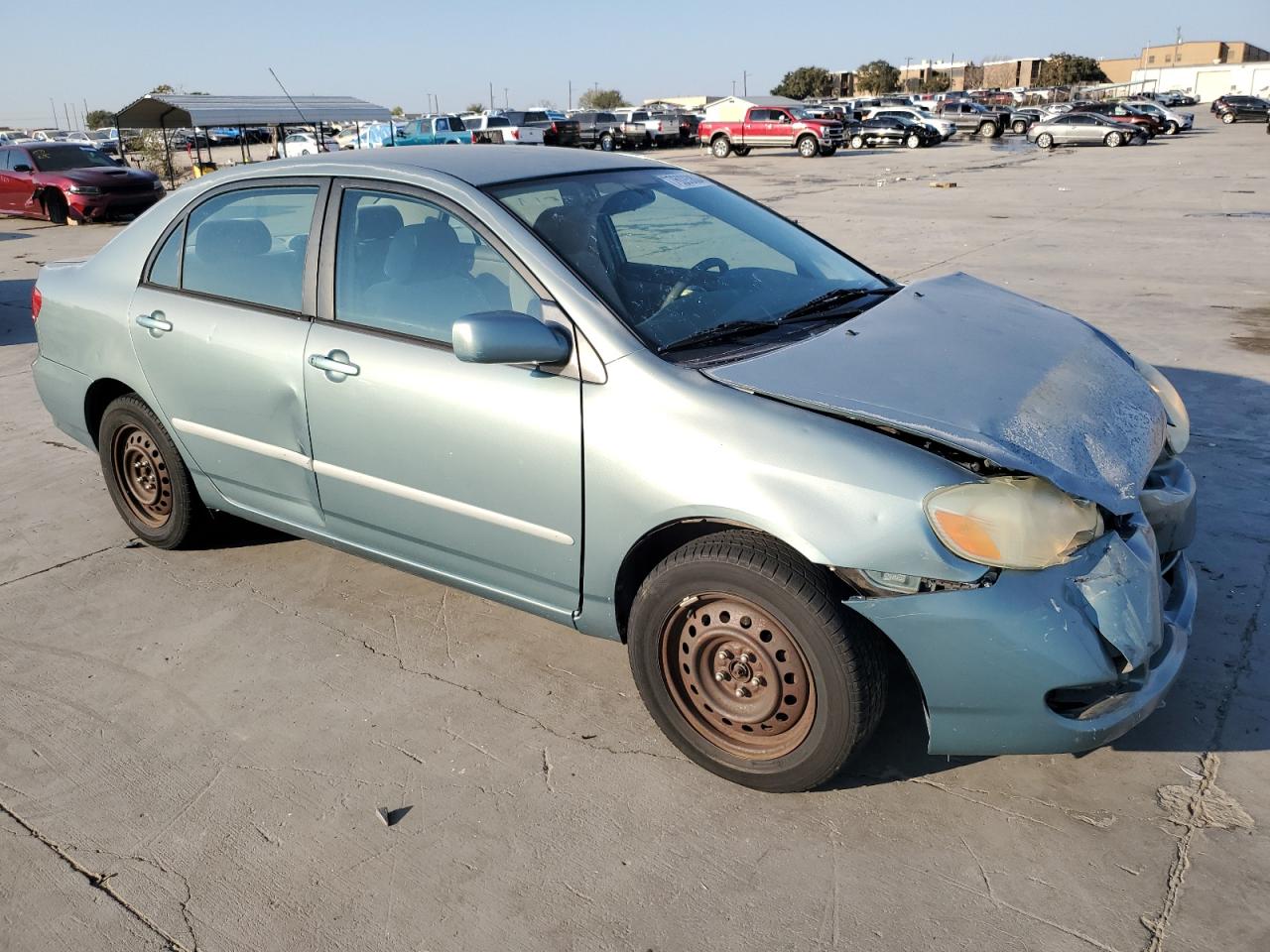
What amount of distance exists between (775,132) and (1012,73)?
109321mm

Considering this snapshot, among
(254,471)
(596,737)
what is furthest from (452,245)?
(596,737)

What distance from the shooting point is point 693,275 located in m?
3.62

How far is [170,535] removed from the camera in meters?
4.46

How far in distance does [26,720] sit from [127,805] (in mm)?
701

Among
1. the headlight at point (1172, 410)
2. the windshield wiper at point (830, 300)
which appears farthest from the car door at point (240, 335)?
the headlight at point (1172, 410)

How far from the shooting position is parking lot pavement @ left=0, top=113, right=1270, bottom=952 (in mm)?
2457

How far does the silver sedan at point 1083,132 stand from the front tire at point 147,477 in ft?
127

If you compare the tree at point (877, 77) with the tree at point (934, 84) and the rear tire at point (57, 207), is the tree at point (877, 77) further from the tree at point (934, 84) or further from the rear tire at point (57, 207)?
the rear tire at point (57, 207)

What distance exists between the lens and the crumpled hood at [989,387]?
2.63 m

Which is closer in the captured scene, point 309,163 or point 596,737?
point 596,737

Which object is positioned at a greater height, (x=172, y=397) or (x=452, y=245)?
(x=452, y=245)

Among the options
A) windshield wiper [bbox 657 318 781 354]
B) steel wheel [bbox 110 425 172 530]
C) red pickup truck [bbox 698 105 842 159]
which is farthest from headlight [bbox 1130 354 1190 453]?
red pickup truck [bbox 698 105 842 159]

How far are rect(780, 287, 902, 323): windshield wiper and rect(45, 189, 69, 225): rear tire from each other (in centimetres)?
1850

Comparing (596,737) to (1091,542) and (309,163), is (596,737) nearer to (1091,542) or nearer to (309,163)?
(1091,542)
